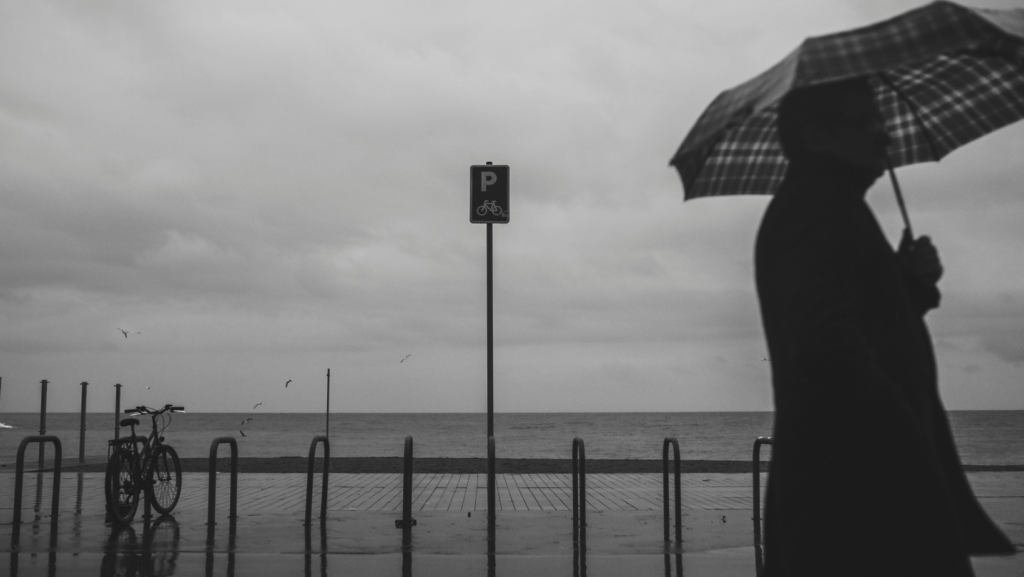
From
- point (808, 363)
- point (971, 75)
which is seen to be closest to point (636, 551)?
Result: point (971, 75)

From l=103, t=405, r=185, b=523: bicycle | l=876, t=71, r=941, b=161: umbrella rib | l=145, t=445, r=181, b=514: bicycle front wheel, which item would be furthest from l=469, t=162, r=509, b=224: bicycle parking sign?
l=876, t=71, r=941, b=161: umbrella rib

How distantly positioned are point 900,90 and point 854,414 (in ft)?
5.91

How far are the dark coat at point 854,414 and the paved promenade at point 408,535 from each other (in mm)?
Answer: 4409

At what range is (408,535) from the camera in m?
8.45

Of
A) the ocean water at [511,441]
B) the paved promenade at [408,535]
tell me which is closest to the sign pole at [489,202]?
the paved promenade at [408,535]

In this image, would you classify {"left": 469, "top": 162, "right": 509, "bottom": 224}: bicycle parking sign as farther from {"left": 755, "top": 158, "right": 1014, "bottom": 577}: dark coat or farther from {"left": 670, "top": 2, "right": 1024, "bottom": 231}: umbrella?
{"left": 755, "top": 158, "right": 1014, "bottom": 577}: dark coat

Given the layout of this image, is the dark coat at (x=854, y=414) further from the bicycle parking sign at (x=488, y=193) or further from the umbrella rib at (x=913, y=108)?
the bicycle parking sign at (x=488, y=193)

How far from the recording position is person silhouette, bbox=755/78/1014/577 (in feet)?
7.69

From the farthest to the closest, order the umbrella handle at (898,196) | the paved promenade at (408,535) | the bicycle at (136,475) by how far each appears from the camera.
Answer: the bicycle at (136,475), the paved promenade at (408,535), the umbrella handle at (898,196)

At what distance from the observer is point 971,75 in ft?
11.7

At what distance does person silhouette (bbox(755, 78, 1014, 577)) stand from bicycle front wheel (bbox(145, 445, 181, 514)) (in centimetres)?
886

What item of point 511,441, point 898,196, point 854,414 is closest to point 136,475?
point 898,196

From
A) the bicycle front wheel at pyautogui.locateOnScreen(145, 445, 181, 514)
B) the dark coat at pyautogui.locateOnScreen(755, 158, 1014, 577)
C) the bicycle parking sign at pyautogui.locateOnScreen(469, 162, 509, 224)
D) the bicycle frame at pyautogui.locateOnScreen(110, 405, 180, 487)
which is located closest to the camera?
the dark coat at pyautogui.locateOnScreen(755, 158, 1014, 577)

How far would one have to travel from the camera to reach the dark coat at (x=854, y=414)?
2.34 metres
